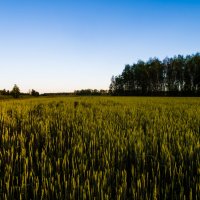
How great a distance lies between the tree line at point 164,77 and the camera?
8225cm

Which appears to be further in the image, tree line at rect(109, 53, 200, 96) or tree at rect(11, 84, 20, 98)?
tree line at rect(109, 53, 200, 96)

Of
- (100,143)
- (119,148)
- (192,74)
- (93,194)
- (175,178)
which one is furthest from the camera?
(192,74)

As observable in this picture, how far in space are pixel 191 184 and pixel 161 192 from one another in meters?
0.24

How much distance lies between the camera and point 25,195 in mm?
1845

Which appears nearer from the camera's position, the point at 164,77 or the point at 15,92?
the point at 15,92

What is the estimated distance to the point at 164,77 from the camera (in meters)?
94.1

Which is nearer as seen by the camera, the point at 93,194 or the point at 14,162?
the point at 93,194

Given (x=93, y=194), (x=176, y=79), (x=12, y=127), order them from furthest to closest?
(x=176, y=79) → (x=12, y=127) → (x=93, y=194)

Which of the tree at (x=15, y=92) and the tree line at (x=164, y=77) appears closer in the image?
the tree at (x=15, y=92)

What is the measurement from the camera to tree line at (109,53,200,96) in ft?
270

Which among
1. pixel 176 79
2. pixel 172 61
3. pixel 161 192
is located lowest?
pixel 161 192

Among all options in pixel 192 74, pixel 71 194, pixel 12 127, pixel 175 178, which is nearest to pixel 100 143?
pixel 175 178

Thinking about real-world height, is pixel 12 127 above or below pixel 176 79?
below

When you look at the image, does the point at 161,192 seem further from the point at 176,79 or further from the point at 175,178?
the point at 176,79
